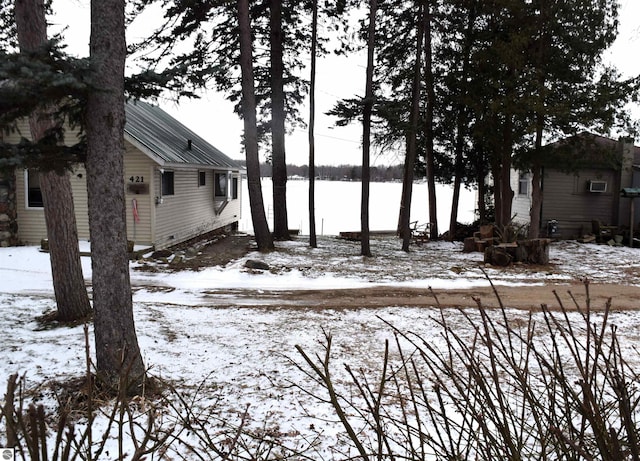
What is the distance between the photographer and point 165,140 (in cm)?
1691

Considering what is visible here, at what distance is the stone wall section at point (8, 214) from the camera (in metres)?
14.1

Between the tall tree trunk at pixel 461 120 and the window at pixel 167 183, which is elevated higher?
the tall tree trunk at pixel 461 120

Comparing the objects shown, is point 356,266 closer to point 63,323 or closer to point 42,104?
point 63,323

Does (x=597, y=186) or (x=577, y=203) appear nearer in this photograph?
(x=597, y=186)

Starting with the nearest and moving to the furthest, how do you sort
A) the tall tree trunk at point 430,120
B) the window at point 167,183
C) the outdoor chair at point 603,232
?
the window at point 167,183 → the tall tree trunk at point 430,120 → the outdoor chair at point 603,232

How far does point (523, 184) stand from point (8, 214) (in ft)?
69.8

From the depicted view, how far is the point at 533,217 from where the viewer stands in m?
16.9

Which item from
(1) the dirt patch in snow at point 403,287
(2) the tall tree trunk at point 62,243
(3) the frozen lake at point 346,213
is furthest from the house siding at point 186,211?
(2) the tall tree trunk at point 62,243

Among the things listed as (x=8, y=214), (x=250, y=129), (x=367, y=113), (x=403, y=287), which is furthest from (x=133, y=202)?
(x=403, y=287)

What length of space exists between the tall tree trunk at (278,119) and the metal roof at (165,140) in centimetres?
279

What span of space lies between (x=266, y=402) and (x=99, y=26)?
4.17 meters

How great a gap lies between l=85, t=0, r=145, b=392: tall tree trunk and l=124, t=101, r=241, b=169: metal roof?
7195 mm

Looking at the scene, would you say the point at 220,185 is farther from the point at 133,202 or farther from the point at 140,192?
the point at 133,202

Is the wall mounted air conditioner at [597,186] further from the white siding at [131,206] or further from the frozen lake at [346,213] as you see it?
the white siding at [131,206]
